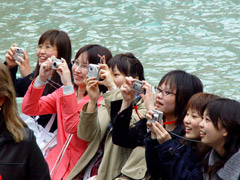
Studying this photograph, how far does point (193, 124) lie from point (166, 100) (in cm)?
→ 31

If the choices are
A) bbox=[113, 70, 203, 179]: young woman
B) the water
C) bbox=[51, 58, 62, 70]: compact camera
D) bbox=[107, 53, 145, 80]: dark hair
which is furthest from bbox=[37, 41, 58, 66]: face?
the water

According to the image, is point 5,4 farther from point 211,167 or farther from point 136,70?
point 211,167

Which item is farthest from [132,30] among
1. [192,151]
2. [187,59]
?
[192,151]

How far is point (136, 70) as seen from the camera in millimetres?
3613

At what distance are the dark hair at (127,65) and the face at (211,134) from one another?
1.02 metres

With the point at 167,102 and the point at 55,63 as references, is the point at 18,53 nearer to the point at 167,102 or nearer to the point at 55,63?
the point at 55,63

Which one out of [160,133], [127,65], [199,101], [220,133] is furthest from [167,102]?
[127,65]

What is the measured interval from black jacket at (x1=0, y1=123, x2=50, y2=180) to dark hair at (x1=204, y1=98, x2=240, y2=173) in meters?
0.96

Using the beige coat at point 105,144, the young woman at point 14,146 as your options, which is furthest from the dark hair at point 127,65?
the young woman at point 14,146

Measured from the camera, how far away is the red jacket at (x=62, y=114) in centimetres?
344

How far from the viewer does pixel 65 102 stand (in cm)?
342

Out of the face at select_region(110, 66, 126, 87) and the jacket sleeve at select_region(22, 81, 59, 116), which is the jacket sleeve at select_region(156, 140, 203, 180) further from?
the jacket sleeve at select_region(22, 81, 59, 116)

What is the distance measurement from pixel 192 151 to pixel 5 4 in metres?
8.46

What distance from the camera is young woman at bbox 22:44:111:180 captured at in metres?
3.44
